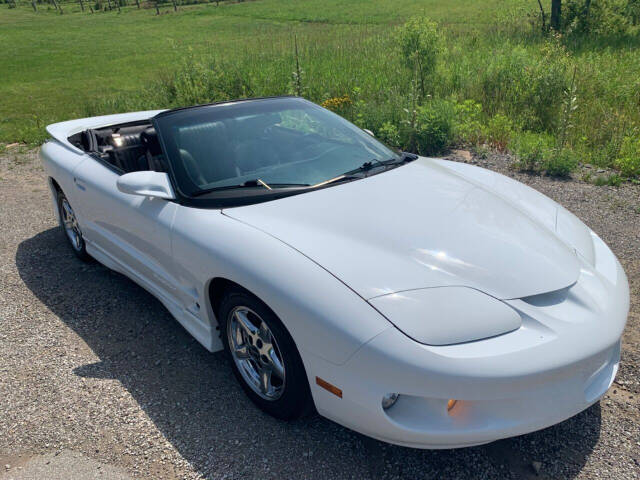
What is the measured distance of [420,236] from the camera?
2.34 m

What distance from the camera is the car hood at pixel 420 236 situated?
2.13 metres

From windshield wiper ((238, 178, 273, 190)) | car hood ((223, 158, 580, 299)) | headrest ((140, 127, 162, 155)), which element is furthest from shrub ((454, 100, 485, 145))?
windshield wiper ((238, 178, 273, 190))

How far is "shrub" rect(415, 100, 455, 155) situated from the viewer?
22.7ft

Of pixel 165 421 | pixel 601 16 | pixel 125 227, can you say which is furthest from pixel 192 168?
pixel 601 16

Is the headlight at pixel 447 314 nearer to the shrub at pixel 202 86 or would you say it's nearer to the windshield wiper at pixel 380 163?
the windshield wiper at pixel 380 163

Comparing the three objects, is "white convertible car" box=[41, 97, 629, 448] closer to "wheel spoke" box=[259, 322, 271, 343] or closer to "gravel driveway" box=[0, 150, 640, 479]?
"wheel spoke" box=[259, 322, 271, 343]

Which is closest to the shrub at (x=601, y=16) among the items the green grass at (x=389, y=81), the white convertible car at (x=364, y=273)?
the green grass at (x=389, y=81)

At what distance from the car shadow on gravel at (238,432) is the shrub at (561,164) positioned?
3.99m

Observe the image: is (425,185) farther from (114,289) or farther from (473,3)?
(473,3)

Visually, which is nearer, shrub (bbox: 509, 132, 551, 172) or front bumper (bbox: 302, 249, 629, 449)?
front bumper (bbox: 302, 249, 629, 449)

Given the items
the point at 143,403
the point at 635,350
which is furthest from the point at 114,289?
the point at 635,350

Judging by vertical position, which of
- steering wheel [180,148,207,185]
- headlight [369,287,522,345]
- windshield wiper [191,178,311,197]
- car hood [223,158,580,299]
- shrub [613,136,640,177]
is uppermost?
steering wheel [180,148,207,185]

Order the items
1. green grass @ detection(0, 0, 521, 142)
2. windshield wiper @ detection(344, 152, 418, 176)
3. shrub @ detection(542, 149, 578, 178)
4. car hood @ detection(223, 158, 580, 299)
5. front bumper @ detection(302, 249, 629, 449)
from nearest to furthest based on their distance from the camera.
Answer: front bumper @ detection(302, 249, 629, 449) < car hood @ detection(223, 158, 580, 299) < windshield wiper @ detection(344, 152, 418, 176) < shrub @ detection(542, 149, 578, 178) < green grass @ detection(0, 0, 521, 142)

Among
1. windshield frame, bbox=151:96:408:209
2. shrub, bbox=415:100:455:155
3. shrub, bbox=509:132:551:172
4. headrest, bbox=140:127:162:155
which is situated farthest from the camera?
shrub, bbox=415:100:455:155
